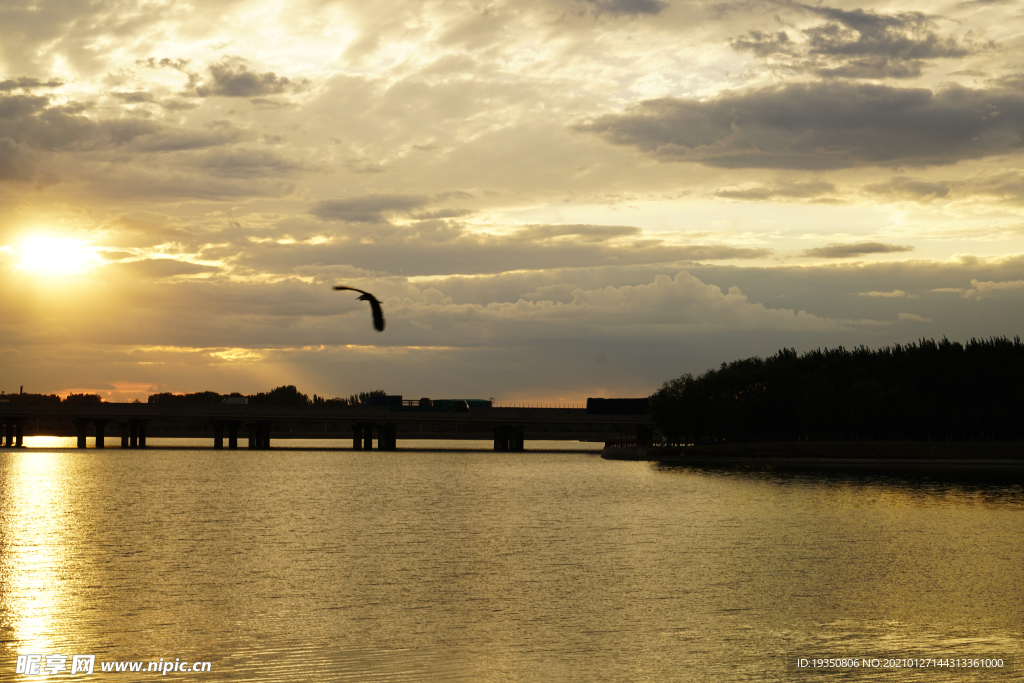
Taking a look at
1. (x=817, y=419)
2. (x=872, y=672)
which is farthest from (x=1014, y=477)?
(x=872, y=672)

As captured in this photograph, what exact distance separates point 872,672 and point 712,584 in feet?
45.1

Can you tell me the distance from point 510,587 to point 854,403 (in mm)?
156023

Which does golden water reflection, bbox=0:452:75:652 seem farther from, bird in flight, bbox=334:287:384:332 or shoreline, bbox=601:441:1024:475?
shoreline, bbox=601:441:1024:475

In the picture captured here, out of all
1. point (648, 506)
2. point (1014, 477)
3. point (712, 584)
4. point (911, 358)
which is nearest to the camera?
point (712, 584)

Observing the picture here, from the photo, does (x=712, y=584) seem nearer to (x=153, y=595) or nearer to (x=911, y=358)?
(x=153, y=595)

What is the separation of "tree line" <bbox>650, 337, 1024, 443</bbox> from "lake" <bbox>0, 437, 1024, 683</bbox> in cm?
10332

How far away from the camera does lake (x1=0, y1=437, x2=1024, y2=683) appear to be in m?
26.8

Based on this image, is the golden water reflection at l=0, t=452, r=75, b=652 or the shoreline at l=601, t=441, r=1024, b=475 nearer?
the golden water reflection at l=0, t=452, r=75, b=652

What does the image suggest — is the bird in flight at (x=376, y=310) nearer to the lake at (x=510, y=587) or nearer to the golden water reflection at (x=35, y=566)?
the lake at (x=510, y=587)

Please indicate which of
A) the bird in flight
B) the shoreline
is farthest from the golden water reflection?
the shoreline

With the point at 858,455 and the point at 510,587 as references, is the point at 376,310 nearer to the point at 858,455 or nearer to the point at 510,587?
the point at 510,587

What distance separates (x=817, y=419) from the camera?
182m

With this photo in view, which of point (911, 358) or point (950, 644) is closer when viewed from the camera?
point (950, 644)

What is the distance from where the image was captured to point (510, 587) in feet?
126
